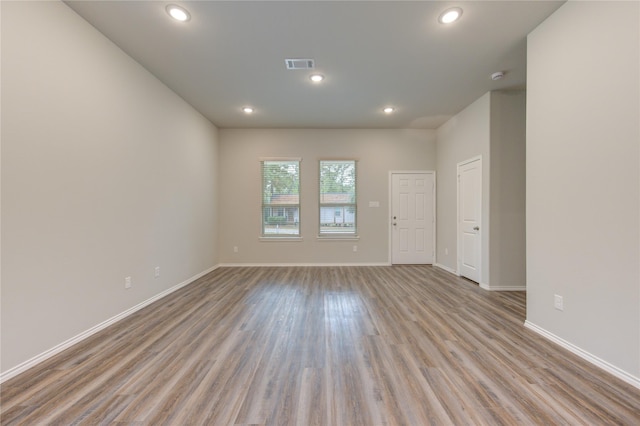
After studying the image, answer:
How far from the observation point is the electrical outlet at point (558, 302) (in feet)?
7.13

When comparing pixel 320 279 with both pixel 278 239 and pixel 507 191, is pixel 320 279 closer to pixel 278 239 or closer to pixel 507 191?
pixel 278 239

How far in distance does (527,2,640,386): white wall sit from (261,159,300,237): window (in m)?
3.96

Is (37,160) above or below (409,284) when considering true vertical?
above

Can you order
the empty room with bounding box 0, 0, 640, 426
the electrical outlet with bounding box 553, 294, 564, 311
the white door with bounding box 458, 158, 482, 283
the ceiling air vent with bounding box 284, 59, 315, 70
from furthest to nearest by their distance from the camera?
the white door with bounding box 458, 158, 482, 283
the ceiling air vent with bounding box 284, 59, 315, 70
the electrical outlet with bounding box 553, 294, 564, 311
the empty room with bounding box 0, 0, 640, 426

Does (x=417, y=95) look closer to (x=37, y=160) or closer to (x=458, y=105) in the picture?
(x=458, y=105)

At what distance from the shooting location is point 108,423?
1.37 metres

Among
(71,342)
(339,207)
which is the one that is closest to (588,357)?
(339,207)

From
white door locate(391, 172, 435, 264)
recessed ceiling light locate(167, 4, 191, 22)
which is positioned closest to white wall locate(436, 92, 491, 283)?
white door locate(391, 172, 435, 264)

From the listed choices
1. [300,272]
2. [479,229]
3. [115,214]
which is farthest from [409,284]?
[115,214]

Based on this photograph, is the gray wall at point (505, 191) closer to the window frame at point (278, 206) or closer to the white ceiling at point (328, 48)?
the white ceiling at point (328, 48)

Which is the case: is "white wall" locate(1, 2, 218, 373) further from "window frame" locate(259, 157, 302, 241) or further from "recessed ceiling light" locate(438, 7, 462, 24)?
"recessed ceiling light" locate(438, 7, 462, 24)

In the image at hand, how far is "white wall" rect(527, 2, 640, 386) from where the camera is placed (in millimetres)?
1708

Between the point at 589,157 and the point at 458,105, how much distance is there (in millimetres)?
2691

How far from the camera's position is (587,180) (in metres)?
1.95
